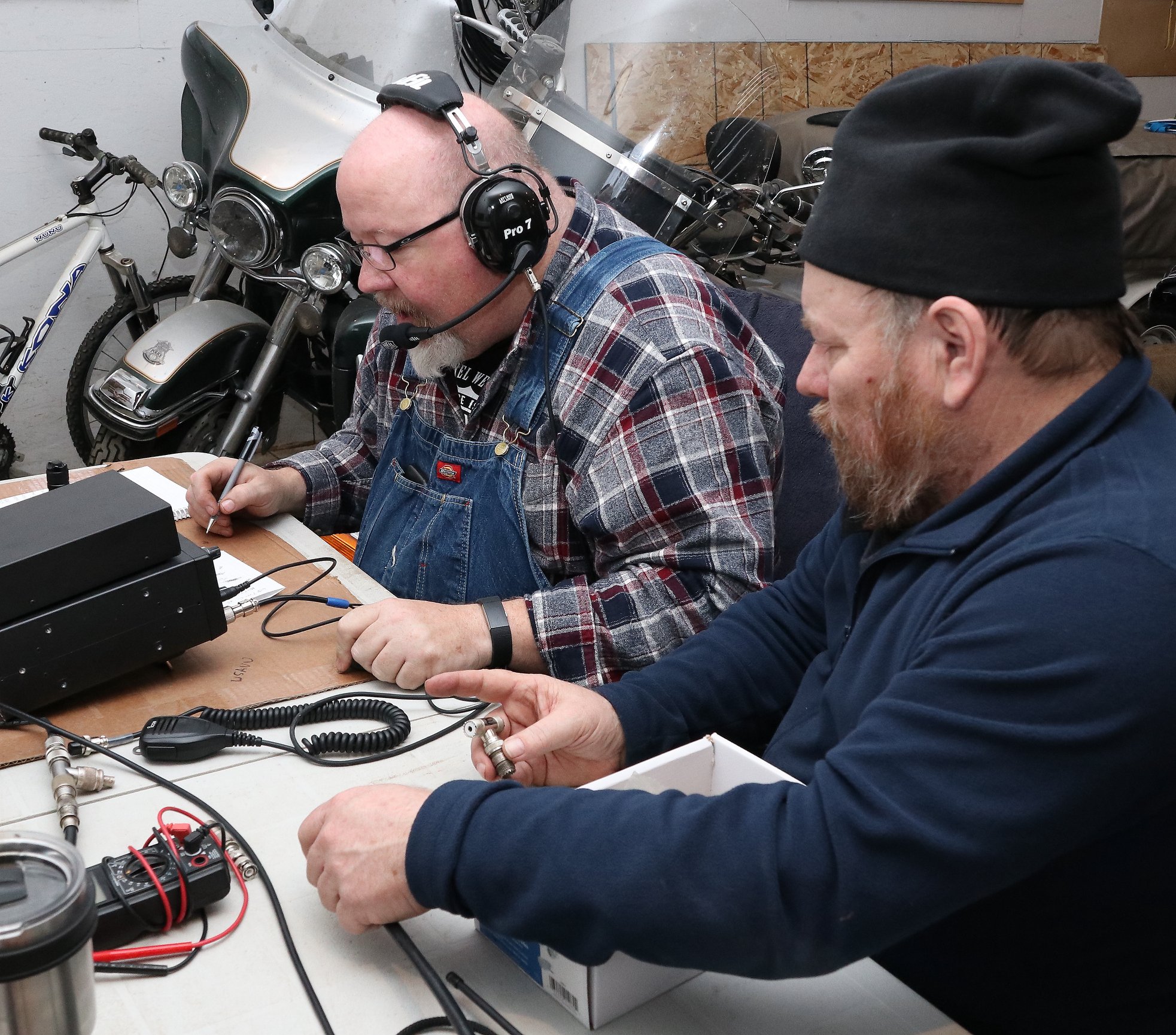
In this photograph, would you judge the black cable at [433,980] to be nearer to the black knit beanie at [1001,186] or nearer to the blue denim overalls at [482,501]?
the black knit beanie at [1001,186]

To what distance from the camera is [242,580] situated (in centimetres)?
154

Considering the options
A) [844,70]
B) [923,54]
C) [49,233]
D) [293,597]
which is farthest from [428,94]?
[923,54]

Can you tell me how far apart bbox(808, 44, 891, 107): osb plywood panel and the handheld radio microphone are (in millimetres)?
3696

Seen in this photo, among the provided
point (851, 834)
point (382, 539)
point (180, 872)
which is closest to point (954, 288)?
point (851, 834)

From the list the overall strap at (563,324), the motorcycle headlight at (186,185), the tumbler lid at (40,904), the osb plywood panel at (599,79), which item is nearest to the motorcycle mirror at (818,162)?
the osb plywood panel at (599,79)

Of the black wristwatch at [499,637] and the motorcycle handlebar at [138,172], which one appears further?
the motorcycle handlebar at [138,172]

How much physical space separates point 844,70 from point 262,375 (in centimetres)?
318

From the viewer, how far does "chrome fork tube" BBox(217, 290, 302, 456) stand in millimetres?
2916

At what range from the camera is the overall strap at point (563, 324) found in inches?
59.9

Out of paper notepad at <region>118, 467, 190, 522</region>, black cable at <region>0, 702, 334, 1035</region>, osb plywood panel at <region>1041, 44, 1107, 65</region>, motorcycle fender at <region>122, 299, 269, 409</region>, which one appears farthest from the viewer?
osb plywood panel at <region>1041, 44, 1107, 65</region>

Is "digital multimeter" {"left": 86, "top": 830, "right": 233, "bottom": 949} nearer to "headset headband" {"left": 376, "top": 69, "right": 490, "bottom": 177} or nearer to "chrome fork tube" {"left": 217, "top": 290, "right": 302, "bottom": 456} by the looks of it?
"headset headband" {"left": 376, "top": 69, "right": 490, "bottom": 177}

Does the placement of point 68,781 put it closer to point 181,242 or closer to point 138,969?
point 138,969

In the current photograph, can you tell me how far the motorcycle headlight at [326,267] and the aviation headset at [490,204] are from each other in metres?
1.05

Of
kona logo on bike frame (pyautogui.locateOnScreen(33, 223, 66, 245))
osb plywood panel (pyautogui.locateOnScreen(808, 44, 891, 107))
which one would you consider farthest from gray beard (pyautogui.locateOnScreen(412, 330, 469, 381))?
osb plywood panel (pyautogui.locateOnScreen(808, 44, 891, 107))
